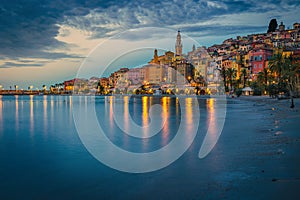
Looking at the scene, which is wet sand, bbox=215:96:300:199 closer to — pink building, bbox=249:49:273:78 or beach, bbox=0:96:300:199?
beach, bbox=0:96:300:199

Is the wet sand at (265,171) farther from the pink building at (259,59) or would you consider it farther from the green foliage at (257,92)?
the pink building at (259,59)

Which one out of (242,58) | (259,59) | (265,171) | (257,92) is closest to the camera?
(265,171)

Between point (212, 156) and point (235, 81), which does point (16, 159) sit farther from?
point (235, 81)

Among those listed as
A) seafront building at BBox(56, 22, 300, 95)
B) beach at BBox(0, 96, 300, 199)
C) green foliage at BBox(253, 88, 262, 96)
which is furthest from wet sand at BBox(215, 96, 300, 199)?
seafront building at BBox(56, 22, 300, 95)

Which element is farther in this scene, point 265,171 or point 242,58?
point 242,58

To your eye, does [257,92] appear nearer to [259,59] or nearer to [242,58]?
[259,59]

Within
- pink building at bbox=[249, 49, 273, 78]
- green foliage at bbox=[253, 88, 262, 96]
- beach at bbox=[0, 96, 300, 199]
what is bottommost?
beach at bbox=[0, 96, 300, 199]

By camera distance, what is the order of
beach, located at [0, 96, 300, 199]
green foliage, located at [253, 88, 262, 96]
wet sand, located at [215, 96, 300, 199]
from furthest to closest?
green foliage, located at [253, 88, 262, 96], beach, located at [0, 96, 300, 199], wet sand, located at [215, 96, 300, 199]

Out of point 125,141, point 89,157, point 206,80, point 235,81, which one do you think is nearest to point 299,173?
point 89,157

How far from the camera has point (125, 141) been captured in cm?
1311

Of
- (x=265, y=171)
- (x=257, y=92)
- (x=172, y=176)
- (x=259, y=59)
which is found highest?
(x=259, y=59)

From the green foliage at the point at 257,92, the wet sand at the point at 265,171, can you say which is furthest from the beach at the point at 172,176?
the green foliage at the point at 257,92

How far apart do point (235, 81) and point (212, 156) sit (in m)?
88.2

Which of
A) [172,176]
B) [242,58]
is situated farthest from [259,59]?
[172,176]
